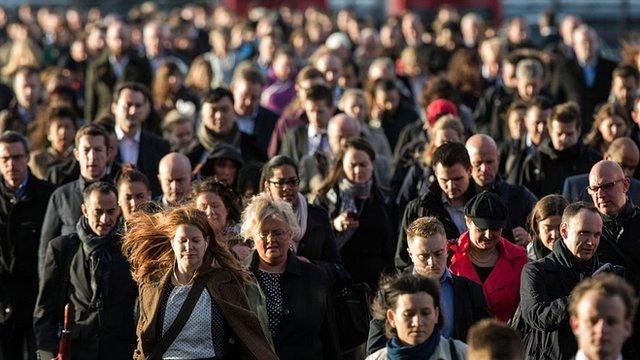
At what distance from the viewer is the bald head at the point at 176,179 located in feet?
41.2

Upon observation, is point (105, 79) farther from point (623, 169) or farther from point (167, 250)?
point (167, 250)

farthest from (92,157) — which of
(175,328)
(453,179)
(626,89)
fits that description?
(626,89)

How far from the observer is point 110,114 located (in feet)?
53.4

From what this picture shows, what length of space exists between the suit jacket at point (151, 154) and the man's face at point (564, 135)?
310 centimetres

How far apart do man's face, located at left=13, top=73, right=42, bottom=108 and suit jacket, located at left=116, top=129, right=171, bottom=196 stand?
3.11 metres

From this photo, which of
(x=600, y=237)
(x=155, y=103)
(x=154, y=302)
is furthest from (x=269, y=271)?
(x=155, y=103)

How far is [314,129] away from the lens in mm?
15156

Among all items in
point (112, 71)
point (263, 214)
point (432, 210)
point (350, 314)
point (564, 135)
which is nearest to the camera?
point (263, 214)

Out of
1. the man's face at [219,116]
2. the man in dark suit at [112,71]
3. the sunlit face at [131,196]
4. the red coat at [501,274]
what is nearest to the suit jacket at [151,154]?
the man's face at [219,116]

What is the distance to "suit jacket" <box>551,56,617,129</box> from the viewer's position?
19.2 meters

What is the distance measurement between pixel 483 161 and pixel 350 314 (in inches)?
71.6

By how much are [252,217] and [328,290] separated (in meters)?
0.67

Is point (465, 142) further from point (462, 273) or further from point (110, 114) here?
point (110, 114)

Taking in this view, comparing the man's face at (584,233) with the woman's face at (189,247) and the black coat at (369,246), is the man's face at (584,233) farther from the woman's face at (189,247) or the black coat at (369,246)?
the black coat at (369,246)
